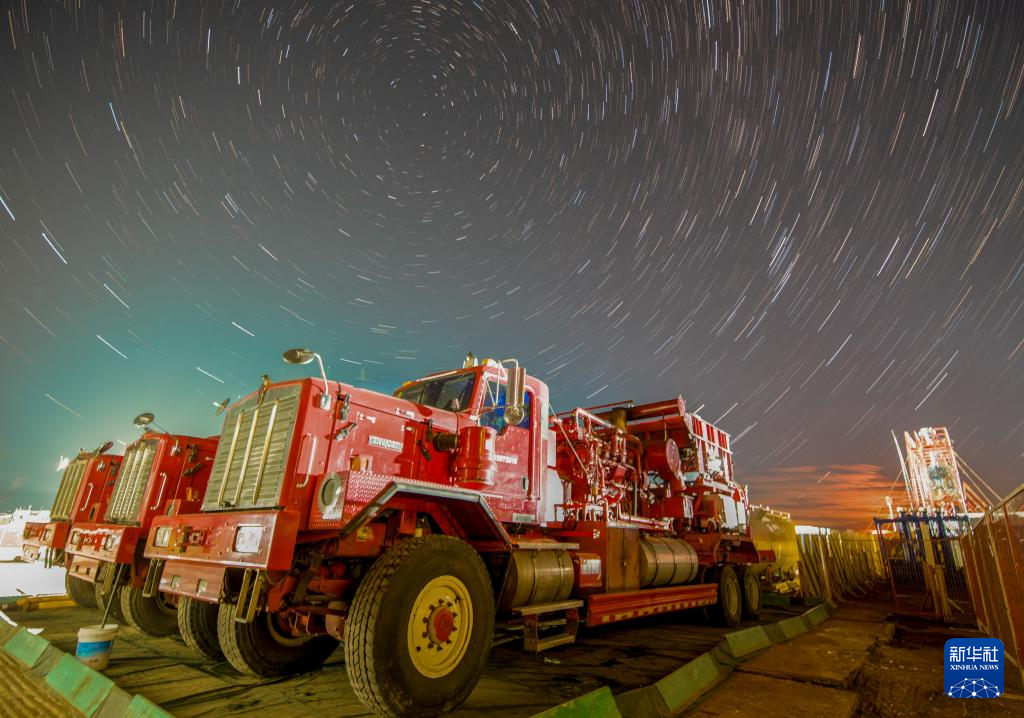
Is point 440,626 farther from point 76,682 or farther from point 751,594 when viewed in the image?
point 751,594

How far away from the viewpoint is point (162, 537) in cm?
509

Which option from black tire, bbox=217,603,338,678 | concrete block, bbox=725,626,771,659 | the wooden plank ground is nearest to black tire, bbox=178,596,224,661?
the wooden plank ground

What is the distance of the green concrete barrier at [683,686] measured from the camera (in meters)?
3.78

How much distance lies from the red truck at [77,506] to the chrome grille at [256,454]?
4.51 meters

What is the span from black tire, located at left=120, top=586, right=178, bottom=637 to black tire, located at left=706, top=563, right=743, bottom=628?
9.27m

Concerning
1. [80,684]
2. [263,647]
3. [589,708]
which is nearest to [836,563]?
[589,708]

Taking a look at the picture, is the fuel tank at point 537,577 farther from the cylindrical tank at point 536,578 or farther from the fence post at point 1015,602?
the fence post at point 1015,602

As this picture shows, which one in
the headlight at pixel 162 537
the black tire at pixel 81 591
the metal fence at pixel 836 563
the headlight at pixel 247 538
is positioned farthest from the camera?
the metal fence at pixel 836 563

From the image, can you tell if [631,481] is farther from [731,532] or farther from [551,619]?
[551,619]

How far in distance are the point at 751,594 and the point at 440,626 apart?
9499mm

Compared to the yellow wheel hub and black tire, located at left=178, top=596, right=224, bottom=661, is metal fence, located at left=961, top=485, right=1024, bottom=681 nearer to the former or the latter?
the yellow wheel hub

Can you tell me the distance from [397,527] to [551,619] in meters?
2.87

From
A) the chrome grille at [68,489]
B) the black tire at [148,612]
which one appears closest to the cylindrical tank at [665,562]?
the black tire at [148,612]

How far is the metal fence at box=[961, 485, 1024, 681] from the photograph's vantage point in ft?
17.5
